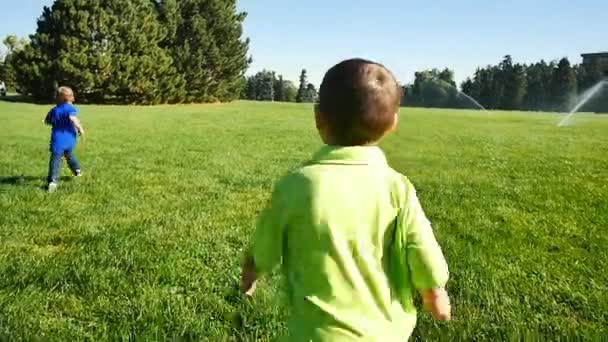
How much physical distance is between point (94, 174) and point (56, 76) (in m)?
47.4

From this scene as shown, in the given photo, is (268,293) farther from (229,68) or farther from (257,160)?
(229,68)

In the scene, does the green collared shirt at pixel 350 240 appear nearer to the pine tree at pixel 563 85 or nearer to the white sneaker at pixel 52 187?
the white sneaker at pixel 52 187

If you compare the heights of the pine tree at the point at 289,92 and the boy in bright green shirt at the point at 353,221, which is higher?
the boy in bright green shirt at the point at 353,221

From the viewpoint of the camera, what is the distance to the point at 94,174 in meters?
11.2

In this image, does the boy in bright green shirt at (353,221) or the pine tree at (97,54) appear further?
the pine tree at (97,54)

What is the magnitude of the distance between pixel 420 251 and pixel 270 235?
53 cm

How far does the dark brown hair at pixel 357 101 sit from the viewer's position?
6.62ft

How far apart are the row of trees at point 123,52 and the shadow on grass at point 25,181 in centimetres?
4646

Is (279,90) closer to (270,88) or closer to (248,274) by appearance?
(270,88)

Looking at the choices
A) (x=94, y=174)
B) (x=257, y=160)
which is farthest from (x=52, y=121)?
A: (x=257, y=160)

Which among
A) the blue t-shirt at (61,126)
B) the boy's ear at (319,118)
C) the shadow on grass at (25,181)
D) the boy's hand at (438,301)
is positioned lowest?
the shadow on grass at (25,181)

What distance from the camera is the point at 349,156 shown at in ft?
6.70

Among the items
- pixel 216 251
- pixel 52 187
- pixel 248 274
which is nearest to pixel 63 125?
pixel 52 187

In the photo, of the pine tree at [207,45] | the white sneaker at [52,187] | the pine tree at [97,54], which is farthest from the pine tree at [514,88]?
the white sneaker at [52,187]
